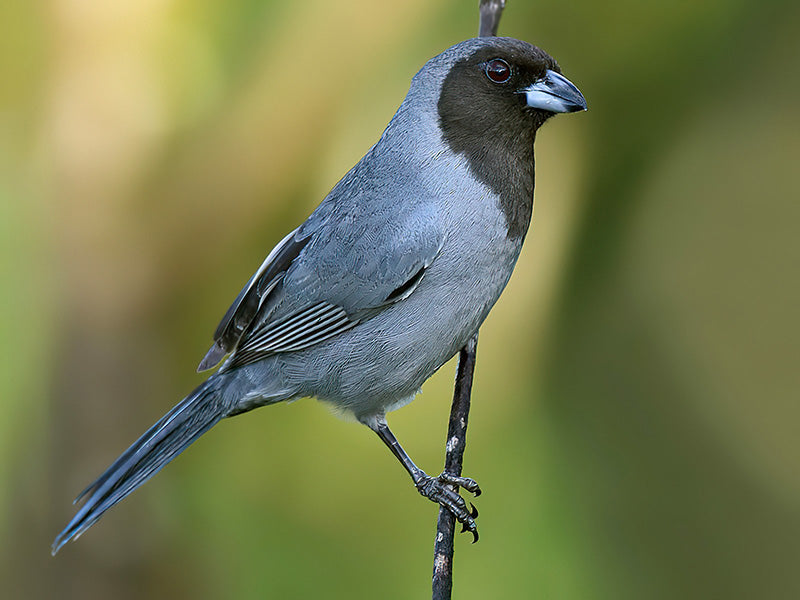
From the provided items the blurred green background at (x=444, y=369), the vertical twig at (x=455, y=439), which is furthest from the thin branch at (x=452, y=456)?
the blurred green background at (x=444, y=369)

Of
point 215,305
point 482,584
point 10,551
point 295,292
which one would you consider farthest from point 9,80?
point 482,584

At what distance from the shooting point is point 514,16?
5.05 metres

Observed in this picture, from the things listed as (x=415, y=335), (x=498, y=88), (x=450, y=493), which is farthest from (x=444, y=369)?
(x=498, y=88)

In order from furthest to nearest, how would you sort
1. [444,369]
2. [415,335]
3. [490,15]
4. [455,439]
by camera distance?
[444,369] < [490,15] < [415,335] < [455,439]

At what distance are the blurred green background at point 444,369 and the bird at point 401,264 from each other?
1668mm

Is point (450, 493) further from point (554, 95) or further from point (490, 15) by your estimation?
point (490, 15)

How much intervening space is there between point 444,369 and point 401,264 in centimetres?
207

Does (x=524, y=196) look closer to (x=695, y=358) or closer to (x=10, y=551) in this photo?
(x=695, y=358)

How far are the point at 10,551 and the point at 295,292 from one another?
2877mm

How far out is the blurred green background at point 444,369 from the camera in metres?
4.61

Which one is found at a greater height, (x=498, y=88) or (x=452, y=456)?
(x=498, y=88)

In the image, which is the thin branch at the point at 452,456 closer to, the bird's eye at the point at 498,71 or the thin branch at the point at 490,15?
the bird's eye at the point at 498,71

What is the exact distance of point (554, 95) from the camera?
2.83m

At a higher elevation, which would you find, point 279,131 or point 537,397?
point 279,131
